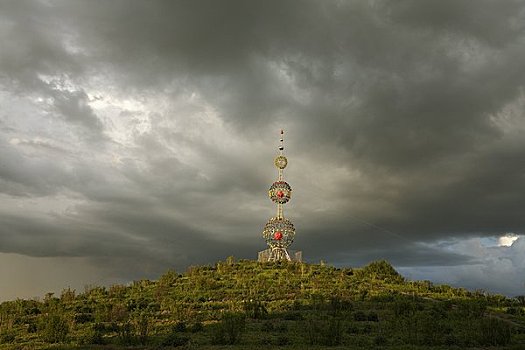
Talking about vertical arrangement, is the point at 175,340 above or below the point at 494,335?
below

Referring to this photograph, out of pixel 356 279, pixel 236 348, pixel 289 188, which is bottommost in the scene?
pixel 236 348

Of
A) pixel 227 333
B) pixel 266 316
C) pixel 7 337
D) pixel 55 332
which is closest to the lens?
pixel 227 333

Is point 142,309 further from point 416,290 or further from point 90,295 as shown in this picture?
point 416,290

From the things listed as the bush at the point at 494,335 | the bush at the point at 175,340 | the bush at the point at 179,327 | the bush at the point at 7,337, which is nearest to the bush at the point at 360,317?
the bush at the point at 494,335

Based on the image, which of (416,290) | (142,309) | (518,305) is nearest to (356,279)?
(416,290)

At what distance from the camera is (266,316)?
26.9m

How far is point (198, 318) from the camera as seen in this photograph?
26156mm

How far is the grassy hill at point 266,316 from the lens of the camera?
20.2 metres

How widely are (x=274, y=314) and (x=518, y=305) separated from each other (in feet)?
69.7

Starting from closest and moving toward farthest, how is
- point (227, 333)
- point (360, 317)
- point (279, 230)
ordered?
point (227, 333), point (360, 317), point (279, 230)

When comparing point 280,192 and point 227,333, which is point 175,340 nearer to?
point 227,333

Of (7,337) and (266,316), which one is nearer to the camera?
(7,337)

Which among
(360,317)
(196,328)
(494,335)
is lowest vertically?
(196,328)

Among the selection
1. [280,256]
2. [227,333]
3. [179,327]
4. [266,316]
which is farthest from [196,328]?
[280,256]
